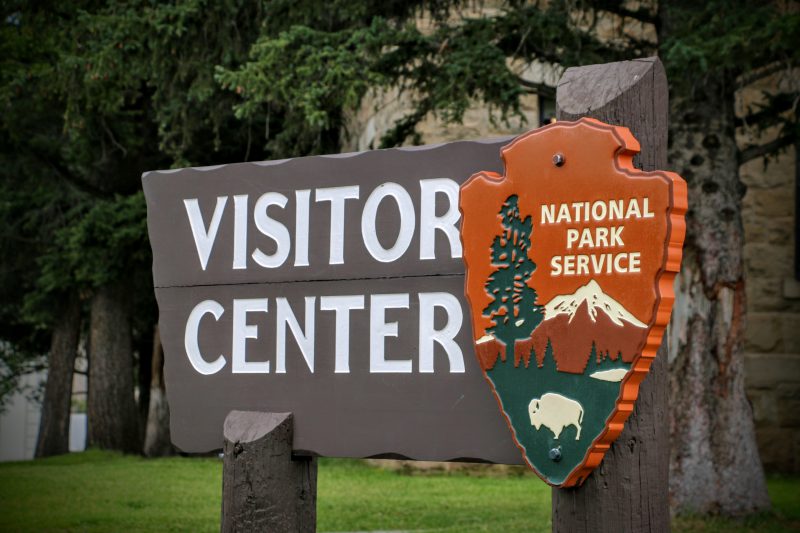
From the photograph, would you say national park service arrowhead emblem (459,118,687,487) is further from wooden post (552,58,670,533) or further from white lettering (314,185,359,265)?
white lettering (314,185,359,265)

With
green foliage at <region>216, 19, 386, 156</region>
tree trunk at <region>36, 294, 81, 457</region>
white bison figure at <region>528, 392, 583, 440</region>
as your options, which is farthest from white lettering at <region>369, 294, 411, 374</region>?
tree trunk at <region>36, 294, 81, 457</region>

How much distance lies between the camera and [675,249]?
10.4 ft

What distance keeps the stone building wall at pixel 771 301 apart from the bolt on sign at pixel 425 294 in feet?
30.6

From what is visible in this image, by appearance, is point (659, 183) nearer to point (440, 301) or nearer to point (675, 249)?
point (675, 249)

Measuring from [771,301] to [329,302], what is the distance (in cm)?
1068

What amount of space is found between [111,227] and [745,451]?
34.5 ft

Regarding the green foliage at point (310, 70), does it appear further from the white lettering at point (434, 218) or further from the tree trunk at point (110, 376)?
the tree trunk at point (110, 376)

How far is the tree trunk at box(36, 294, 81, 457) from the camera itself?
20250 millimetres

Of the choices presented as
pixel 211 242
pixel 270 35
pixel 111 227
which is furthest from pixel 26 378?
pixel 211 242

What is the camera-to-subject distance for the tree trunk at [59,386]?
797 inches

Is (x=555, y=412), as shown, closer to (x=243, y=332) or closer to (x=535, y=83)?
(x=243, y=332)

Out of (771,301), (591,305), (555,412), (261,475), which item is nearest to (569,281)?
(591,305)

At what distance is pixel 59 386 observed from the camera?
67.0 ft

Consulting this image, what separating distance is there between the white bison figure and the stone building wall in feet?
33.6
